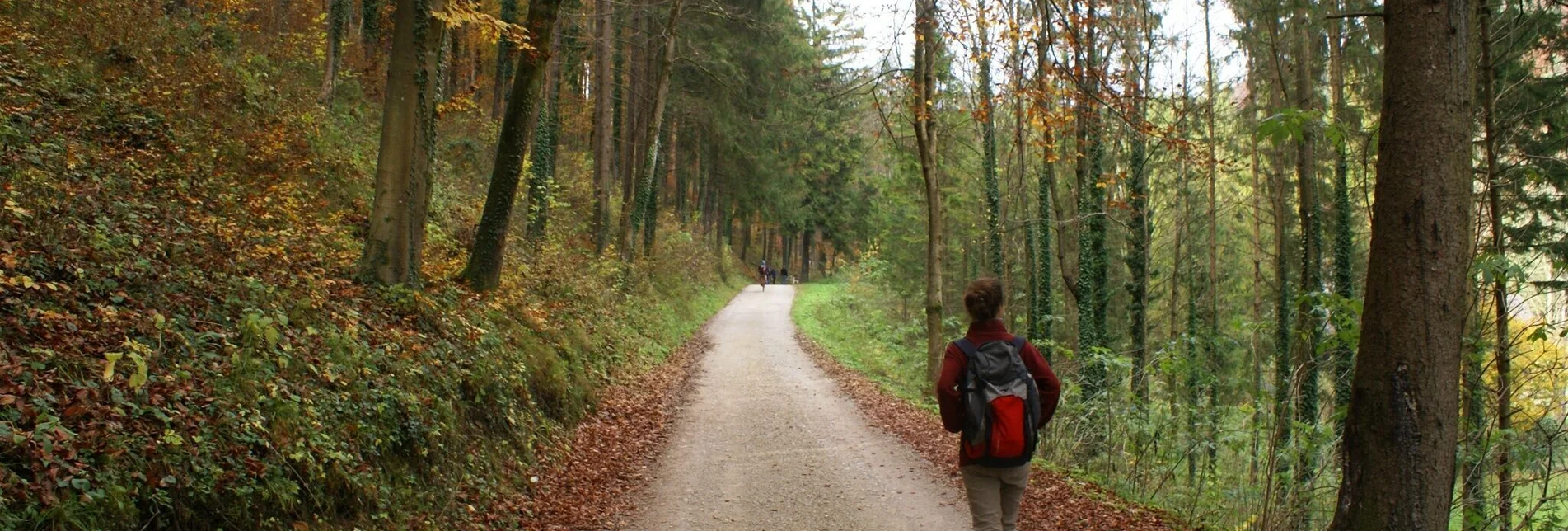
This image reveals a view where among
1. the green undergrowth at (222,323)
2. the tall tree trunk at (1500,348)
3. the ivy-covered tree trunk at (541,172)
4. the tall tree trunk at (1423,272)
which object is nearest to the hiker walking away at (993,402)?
the tall tree trunk at (1423,272)

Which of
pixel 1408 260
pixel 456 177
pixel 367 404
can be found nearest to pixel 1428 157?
pixel 1408 260

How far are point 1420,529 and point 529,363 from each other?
771cm

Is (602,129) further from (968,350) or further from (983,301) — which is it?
(968,350)

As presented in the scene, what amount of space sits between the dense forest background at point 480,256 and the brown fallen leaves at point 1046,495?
0.44m

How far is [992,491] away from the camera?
13.4ft

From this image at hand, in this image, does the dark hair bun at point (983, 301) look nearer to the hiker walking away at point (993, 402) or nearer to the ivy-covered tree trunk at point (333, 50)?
the hiker walking away at point (993, 402)

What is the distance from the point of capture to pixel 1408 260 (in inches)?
128

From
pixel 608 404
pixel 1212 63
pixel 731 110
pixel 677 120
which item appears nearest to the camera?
pixel 608 404

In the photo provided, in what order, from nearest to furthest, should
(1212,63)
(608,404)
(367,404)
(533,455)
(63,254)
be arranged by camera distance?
1. (63,254)
2. (367,404)
3. (533,455)
4. (608,404)
5. (1212,63)

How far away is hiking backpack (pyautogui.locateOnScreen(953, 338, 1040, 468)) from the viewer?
3.89m

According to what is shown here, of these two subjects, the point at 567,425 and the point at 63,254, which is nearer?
the point at 63,254

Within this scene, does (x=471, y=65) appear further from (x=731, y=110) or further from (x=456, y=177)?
(x=456, y=177)

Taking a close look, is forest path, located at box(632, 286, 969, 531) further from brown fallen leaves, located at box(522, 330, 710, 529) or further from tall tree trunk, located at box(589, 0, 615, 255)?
tall tree trunk, located at box(589, 0, 615, 255)

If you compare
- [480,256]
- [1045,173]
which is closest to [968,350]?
[480,256]
